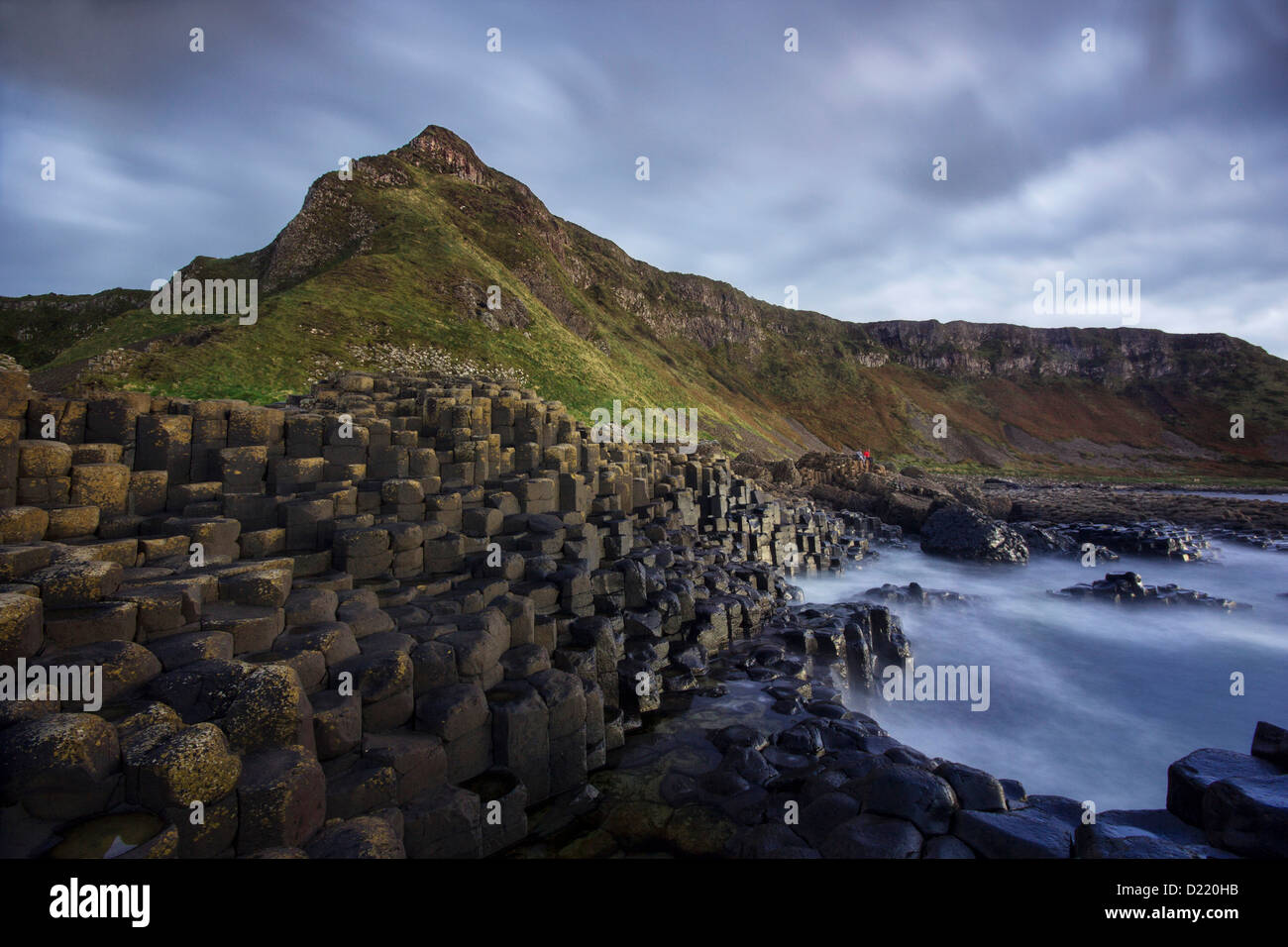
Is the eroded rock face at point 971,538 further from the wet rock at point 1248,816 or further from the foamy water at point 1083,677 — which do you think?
the wet rock at point 1248,816

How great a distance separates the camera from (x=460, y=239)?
155ft

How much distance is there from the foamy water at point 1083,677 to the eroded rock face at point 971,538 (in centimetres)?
126

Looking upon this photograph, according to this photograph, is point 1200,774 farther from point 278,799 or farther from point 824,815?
point 278,799

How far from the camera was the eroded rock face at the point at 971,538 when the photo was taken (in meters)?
24.9

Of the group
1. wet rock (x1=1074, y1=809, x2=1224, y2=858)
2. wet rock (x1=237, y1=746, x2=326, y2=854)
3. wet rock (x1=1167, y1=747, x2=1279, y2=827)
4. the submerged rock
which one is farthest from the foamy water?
wet rock (x1=237, y1=746, x2=326, y2=854)

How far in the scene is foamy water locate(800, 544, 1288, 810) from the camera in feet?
32.8

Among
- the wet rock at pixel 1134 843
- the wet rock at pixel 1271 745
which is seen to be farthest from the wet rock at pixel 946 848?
the wet rock at pixel 1271 745

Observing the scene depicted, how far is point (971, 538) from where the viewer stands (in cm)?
2536

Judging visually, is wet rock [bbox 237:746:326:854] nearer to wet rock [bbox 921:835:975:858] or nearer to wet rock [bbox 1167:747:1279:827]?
wet rock [bbox 921:835:975:858]

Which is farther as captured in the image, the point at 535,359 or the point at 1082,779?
the point at 535,359
